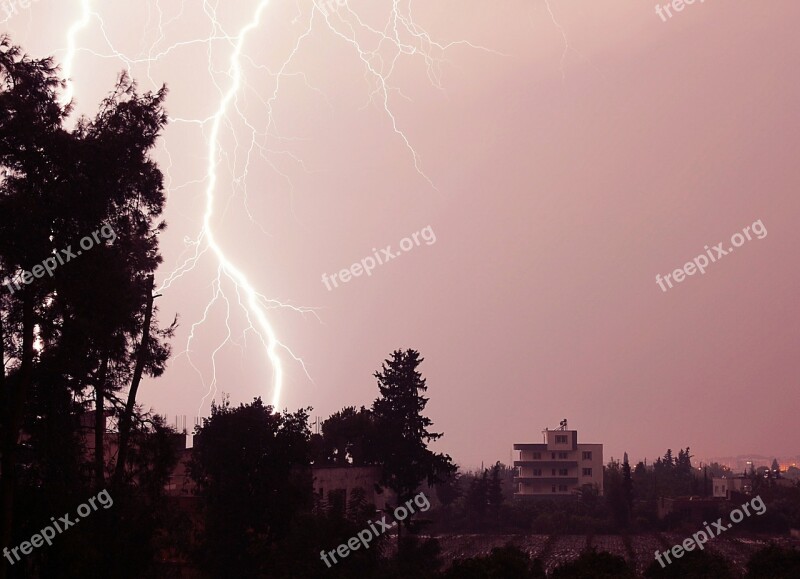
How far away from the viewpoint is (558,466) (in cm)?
11688

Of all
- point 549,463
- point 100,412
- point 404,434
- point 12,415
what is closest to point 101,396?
point 100,412

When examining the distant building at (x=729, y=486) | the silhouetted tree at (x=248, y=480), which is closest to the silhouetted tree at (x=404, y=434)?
the silhouetted tree at (x=248, y=480)

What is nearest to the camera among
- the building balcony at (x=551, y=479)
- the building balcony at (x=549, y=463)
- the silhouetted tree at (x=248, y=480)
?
the silhouetted tree at (x=248, y=480)

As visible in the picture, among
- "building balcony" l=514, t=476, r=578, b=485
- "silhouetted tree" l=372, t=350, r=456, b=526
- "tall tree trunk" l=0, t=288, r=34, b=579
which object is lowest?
"tall tree trunk" l=0, t=288, r=34, b=579

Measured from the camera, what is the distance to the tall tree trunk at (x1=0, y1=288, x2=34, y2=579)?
52.6 ft

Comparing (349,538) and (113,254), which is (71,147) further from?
(349,538)

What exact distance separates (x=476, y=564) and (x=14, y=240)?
17472mm

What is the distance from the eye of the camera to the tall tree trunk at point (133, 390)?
20781 mm

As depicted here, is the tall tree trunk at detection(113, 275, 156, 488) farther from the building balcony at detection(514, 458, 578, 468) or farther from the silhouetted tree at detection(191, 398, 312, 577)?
the building balcony at detection(514, 458, 578, 468)

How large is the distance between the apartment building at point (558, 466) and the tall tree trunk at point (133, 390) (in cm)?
9745

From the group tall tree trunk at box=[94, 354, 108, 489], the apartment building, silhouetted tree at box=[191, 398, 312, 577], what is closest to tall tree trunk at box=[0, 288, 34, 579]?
tall tree trunk at box=[94, 354, 108, 489]

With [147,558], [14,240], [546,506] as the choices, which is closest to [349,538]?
[147,558]

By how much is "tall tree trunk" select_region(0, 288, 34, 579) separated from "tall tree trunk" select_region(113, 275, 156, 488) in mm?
4006

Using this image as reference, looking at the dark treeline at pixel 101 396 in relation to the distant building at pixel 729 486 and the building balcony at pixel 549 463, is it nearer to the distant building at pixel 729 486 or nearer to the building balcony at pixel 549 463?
the distant building at pixel 729 486
